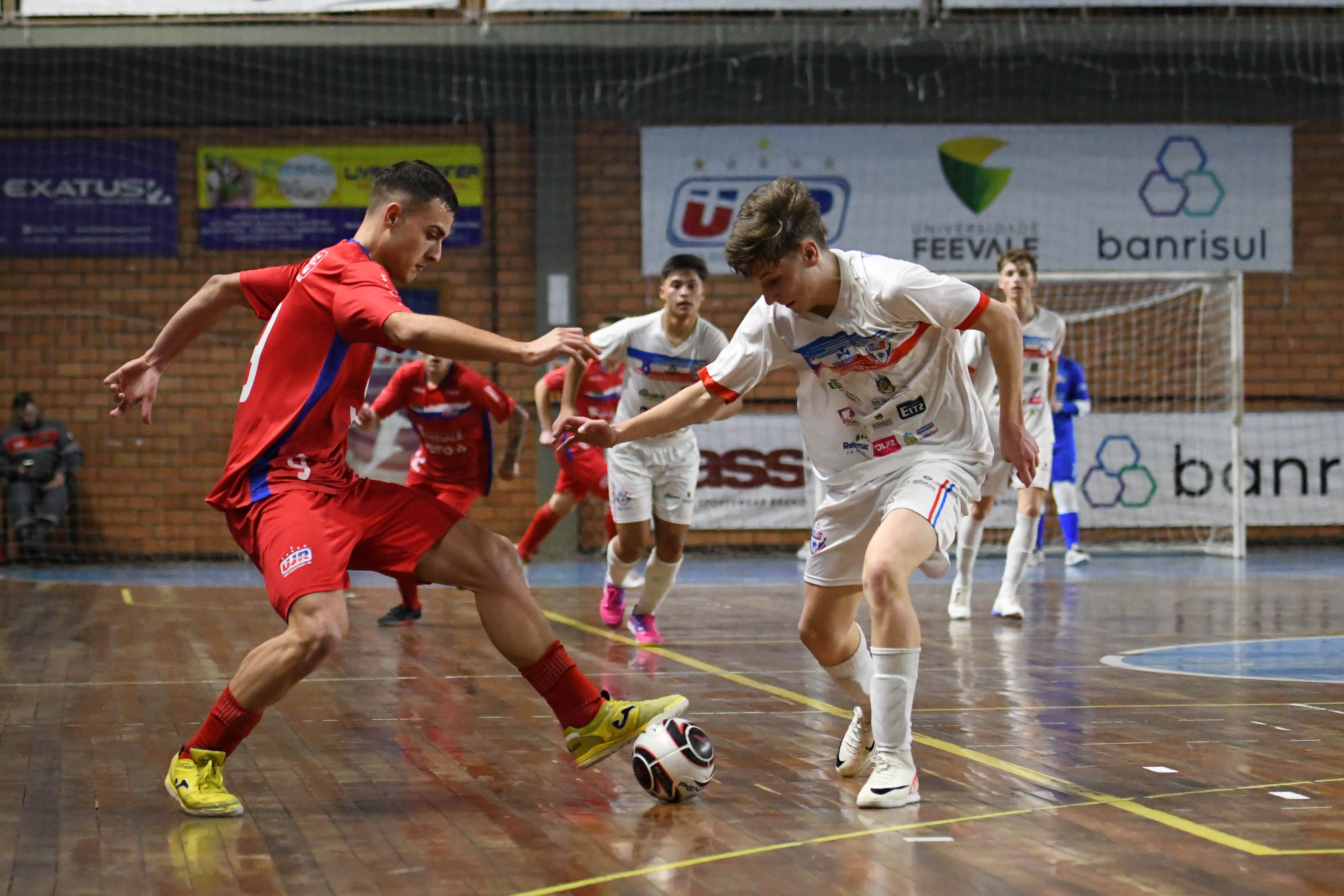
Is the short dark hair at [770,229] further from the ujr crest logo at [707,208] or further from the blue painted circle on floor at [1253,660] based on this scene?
the ujr crest logo at [707,208]

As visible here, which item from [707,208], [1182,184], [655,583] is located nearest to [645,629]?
[655,583]

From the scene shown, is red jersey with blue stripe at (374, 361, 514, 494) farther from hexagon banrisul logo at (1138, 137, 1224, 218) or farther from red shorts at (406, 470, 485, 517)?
hexagon banrisul logo at (1138, 137, 1224, 218)

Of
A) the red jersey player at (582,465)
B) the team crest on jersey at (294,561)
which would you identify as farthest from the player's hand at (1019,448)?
the red jersey player at (582,465)

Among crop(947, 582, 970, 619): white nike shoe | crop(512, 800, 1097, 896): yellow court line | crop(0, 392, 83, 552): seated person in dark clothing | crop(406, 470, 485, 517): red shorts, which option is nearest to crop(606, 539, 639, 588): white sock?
crop(406, 470, 485, 517): red shorts

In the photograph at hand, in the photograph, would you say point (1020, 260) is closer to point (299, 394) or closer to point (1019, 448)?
point (1019, 448)

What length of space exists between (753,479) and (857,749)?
35.6ft

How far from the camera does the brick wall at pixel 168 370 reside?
1553 centimetres

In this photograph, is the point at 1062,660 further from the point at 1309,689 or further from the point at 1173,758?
the point at 1173,758

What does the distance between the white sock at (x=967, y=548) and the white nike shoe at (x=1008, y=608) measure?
0.23m

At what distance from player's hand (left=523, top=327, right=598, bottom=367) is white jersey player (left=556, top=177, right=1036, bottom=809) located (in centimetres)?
45

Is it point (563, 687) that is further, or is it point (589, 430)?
point (563, 687)

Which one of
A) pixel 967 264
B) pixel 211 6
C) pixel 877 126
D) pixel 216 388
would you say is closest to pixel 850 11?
pixel 877 126

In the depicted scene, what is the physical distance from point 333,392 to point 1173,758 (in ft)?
9.92

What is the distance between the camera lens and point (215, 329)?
15867 millimetres
